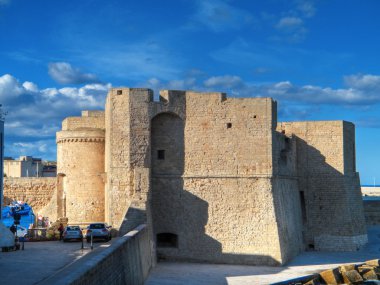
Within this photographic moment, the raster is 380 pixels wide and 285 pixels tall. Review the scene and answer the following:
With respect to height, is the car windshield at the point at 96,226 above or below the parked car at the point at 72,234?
above

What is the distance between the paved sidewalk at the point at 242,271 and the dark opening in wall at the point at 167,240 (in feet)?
4.26

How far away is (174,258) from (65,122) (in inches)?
366

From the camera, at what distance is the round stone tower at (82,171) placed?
27391mm

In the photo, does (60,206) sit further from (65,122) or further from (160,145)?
(160,145)

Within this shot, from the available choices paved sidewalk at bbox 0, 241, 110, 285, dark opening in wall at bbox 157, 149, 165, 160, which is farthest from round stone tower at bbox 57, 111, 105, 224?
paved sidewalk at bbox 0, 241, 110, 285

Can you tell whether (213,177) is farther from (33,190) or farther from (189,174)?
(33,190)

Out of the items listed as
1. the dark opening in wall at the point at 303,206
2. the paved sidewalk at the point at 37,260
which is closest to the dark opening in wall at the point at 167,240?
the paved sidewalk at the point at 37,260

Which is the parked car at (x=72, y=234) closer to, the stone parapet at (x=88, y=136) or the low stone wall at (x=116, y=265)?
the low stone wall at (x=116, y=265)

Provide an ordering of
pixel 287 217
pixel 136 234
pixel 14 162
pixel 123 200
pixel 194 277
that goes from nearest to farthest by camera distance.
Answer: pixel 136 234 → pixel 194 277 → pixel 123 200 → pixel 287 217 → pixel 14 162

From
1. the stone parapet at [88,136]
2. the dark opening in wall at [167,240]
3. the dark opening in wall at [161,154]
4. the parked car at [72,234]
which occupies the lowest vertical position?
the dark opening in wall at [167,240]

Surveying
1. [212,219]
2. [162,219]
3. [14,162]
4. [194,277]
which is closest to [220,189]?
[212,219]

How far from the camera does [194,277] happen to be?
21.7 metres

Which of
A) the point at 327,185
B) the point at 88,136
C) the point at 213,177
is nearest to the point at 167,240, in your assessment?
the point at 213,177

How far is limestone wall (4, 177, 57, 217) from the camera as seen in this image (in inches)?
1287
